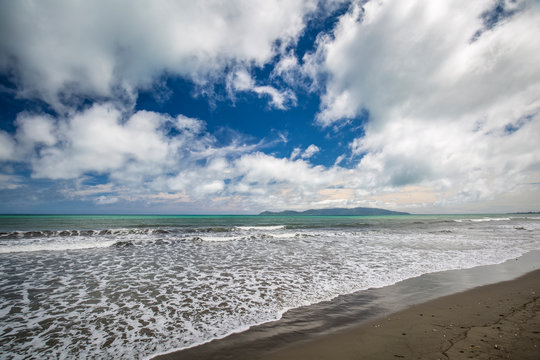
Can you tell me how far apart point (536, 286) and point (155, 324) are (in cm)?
1266

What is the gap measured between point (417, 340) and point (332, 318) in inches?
75.0

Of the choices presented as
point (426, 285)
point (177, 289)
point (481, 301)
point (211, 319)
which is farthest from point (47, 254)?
point (481, 301)

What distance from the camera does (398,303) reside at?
6.79 metres

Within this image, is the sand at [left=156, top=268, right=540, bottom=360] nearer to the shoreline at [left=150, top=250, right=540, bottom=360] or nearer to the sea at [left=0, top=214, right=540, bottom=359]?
the shoreline at [left=150, top=250, right=540, bottom=360]

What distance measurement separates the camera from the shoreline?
4.40 meters

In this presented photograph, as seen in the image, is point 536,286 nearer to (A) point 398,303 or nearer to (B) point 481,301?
(B) point 481,301

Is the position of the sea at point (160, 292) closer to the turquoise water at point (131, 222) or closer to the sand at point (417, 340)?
the sand at point (417, 340)

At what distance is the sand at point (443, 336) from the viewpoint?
404 centimetres

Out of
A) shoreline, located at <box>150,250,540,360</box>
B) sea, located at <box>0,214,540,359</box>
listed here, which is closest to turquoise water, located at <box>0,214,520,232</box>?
sea, located at <box>0,214,540,359</box>

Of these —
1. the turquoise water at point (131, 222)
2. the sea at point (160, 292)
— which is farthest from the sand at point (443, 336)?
the turquoise water at point (131, 222)

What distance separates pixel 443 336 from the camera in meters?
4.63

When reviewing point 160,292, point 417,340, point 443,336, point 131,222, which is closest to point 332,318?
point 417,340

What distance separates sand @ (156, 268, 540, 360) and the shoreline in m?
0.02

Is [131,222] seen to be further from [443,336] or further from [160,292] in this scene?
[443,336]
